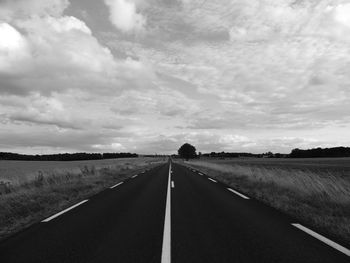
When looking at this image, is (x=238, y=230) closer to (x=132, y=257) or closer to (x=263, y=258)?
(x=263, y=258)

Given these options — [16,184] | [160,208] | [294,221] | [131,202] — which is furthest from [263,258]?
[16,184]

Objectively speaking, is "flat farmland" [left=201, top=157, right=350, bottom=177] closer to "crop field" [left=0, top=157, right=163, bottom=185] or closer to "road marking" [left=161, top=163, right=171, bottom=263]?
"crop field" [left=0, top=157, right=163, bottom=185]

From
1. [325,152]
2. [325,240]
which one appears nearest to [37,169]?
[325,240]

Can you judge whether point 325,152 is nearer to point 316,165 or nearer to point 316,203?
point 316,165

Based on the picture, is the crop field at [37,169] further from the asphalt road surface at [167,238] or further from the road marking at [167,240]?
the road marking at [167,240]

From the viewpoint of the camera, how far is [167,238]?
241 inches

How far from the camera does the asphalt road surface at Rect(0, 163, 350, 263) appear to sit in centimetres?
494

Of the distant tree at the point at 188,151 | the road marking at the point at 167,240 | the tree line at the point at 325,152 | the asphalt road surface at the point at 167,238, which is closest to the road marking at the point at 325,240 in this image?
the asphalt road surface at the point at 167,238

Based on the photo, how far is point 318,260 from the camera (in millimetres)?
4730

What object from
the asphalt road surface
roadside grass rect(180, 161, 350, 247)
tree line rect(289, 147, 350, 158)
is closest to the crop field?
the asphalt road surface

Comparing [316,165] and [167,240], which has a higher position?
[316,165]

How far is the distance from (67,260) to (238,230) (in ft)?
12.1

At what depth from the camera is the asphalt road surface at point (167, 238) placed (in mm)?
4941

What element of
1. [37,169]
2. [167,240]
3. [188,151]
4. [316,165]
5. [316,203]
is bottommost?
[167,240]
